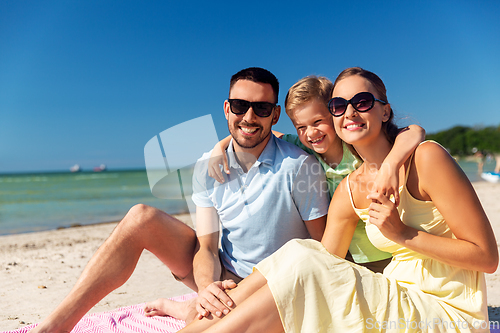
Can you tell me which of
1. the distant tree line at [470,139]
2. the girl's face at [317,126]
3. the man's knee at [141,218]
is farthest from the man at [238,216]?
the distant tree line at [470,139]

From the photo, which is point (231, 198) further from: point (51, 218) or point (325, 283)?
point (51, 218)

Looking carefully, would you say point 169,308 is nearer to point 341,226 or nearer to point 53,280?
point 341,226

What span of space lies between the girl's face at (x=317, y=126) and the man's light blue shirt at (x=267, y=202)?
0.41 feet

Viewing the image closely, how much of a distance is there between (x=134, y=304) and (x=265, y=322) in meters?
2.56

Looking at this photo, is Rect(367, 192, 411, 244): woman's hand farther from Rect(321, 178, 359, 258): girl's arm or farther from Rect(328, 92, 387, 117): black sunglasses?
Rect(328, 92, 387, 117): black sunglasses

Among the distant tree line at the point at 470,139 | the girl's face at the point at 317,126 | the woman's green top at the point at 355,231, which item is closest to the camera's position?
the woman's green top at the point at 355,231

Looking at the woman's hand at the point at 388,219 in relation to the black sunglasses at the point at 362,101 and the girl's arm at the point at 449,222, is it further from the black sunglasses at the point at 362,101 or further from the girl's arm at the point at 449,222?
the black sunglasses at the point at 362,101

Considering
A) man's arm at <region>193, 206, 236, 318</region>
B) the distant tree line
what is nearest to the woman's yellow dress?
man's arm at <region>193, 206, 236, 318</region>

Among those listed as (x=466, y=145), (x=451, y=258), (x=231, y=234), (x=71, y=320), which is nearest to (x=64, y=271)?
(x=71, y=320)

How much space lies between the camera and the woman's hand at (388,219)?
1831 millimetres

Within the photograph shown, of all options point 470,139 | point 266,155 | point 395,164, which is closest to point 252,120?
point 266,155

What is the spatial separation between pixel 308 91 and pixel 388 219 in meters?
1.27

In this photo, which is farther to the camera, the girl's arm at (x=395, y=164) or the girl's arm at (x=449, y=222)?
the girl's arm at (x=395, y=164)

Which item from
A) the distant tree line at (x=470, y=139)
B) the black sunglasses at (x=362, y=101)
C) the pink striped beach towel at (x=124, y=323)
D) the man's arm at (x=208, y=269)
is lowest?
the distant tree line at (x=470, y=139)
